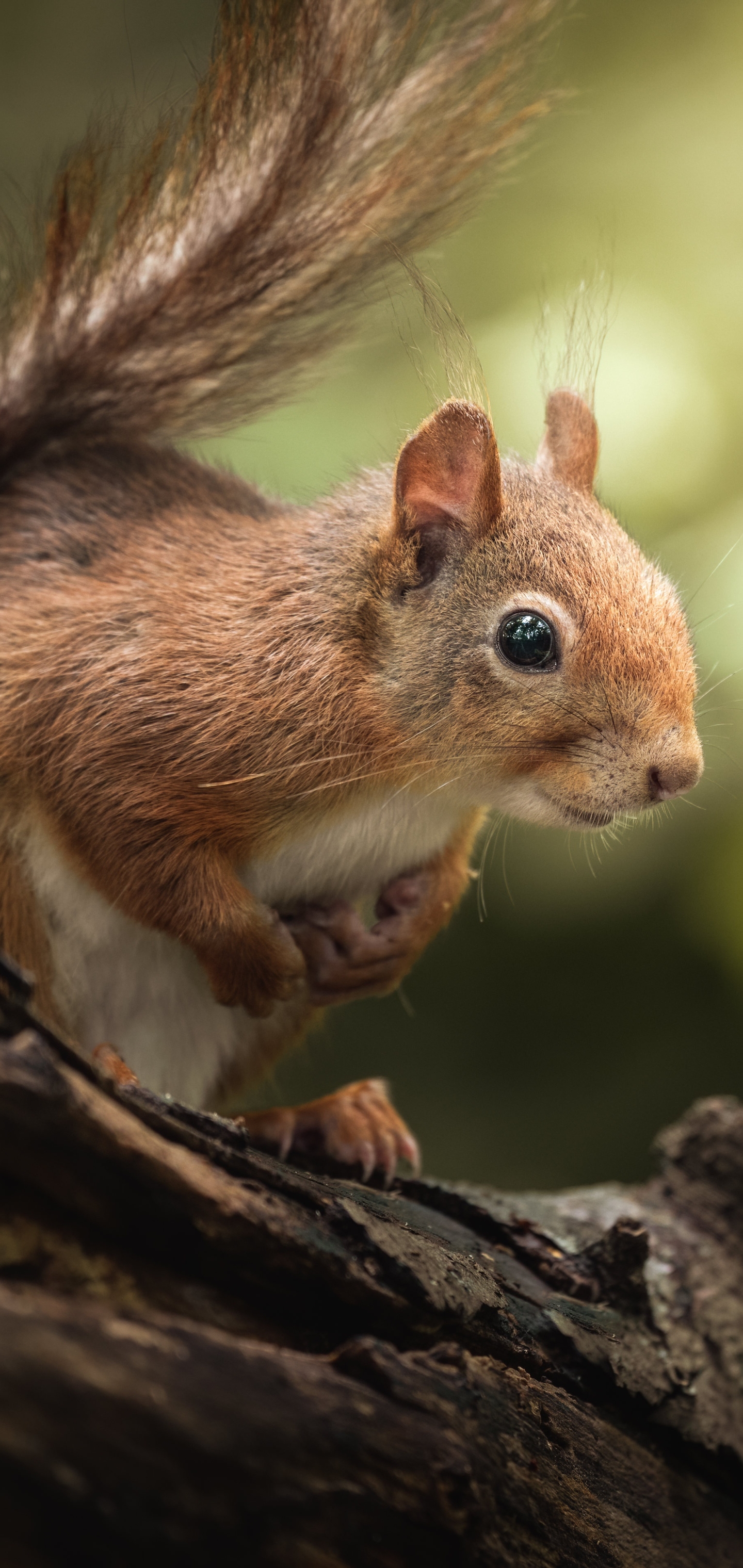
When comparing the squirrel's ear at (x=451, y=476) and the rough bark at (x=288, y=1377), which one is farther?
the squirrel's ear at (x=451, y=476)

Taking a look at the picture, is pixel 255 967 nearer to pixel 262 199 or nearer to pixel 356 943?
pixel 356 943

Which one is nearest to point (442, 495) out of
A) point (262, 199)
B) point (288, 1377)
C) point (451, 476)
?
point (451, 476)

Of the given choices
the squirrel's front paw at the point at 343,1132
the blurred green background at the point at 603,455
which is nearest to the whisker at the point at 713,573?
the blurred green background at the point at 603,455

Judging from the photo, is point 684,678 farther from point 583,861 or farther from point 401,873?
point 583,861

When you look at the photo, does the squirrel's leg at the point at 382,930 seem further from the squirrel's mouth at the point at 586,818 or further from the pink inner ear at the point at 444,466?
the pink inner ear at the point at 444,466

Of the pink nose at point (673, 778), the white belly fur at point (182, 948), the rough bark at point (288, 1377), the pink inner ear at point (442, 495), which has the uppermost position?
the pink inner ear at point (442, 495)

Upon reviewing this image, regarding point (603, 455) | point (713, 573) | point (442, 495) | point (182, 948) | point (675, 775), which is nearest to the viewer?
point (675, 775)
